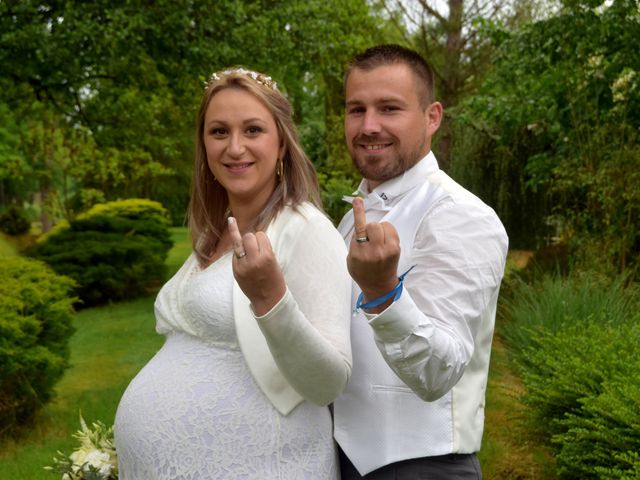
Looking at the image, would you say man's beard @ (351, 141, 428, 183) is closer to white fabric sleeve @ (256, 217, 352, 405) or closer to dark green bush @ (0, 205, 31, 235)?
white fabric sleeve @ (256, 217, 352, 405)

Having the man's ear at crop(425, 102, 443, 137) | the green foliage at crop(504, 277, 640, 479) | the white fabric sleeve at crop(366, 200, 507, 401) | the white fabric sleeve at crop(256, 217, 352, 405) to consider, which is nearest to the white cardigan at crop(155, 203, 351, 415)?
the white fabric sleeve at crop(256, 217, 352, 405)

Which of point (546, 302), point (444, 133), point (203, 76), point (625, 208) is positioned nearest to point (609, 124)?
point (625, 208)

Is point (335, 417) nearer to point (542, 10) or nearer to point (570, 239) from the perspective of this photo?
point (570, 239)

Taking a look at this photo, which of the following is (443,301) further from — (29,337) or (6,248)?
(6,248)

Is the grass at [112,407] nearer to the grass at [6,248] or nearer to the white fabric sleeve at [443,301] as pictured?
the grass at [6,248]

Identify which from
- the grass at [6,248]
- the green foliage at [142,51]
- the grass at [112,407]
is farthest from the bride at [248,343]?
the grass at [6,248]

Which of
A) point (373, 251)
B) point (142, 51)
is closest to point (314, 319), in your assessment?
point (373, 251)

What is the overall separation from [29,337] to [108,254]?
24.0 feet

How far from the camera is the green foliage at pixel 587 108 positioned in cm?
827

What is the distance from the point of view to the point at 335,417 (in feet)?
7.19

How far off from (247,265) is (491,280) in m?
0.67

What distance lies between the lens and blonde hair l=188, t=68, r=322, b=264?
2.32 meters

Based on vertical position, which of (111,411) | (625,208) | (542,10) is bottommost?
(111,411)

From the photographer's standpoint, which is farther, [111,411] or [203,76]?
[203,76]
